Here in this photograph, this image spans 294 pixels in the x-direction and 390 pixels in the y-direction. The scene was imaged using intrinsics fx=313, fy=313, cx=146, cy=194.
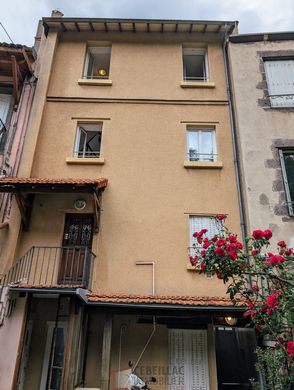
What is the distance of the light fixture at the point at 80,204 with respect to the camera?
10.2 metres

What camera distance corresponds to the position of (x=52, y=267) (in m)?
9.54

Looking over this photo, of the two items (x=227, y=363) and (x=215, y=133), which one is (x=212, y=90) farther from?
(x=227, y=363)

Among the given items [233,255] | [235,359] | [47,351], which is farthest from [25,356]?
[235,359]

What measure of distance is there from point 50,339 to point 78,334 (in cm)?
149

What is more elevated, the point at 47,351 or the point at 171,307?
the point at 171,307

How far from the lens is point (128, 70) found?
41.0ft

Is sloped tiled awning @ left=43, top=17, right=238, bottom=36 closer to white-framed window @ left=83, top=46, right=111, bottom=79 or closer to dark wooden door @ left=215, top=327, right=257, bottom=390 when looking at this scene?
white-framed window @ left=83, top=46, right=111, bottom=79

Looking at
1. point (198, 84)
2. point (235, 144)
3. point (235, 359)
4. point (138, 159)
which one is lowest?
point (235, 359)

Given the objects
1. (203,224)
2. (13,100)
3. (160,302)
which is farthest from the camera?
(13,100)

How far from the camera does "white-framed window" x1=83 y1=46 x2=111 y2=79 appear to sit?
13.1m

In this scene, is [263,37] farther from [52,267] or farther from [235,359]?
[235,359]

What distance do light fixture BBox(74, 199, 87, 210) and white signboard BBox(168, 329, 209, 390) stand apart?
465cm

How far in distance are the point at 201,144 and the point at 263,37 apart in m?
4.99

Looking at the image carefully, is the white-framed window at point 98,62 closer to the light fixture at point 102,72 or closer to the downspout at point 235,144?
the light fixture at point 102,72
